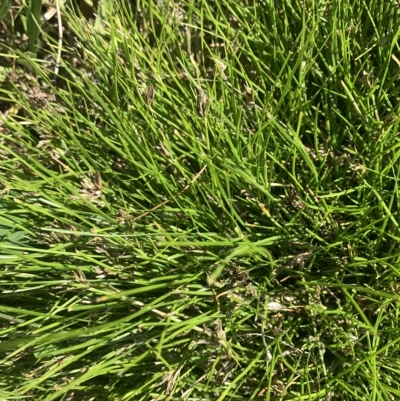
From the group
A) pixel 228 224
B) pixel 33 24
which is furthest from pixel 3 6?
pixel 228 224

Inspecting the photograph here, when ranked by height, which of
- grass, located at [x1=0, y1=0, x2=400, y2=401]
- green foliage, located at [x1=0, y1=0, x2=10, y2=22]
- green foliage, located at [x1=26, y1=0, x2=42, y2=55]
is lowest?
grass, located at [x1=0, y1=0, x2=400, y2=401]

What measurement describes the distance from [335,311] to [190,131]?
33cm

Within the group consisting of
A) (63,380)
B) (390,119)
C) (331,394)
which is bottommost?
(331,394)

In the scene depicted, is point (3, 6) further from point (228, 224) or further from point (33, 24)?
point (228, 224)

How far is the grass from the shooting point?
0.70 metres

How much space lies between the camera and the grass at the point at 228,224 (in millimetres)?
697

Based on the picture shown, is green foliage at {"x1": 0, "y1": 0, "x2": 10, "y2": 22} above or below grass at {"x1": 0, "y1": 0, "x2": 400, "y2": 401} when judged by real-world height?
above

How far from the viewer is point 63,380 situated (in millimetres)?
752

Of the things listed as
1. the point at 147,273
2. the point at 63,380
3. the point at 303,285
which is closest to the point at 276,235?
the point at 303,285

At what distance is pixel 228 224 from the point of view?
0.77m

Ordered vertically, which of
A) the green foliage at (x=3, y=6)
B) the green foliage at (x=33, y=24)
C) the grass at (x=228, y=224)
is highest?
the green foliage at (x=3, y=6)

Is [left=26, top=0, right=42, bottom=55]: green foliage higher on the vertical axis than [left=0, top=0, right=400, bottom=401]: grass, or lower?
higher

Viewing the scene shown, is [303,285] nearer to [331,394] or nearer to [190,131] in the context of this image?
[331,394]

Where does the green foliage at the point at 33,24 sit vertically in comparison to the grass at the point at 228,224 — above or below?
above
